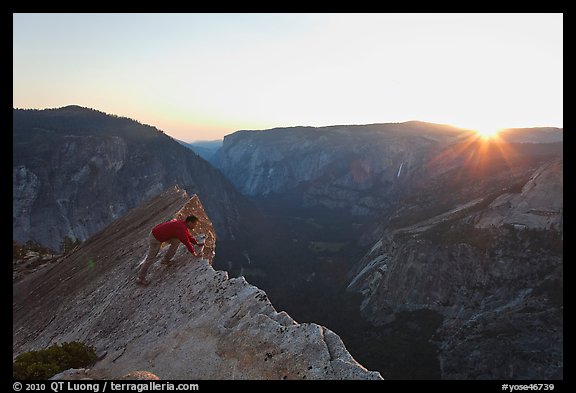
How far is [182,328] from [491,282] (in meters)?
81.2

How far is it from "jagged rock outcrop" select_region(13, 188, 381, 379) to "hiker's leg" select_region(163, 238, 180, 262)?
1.49ft

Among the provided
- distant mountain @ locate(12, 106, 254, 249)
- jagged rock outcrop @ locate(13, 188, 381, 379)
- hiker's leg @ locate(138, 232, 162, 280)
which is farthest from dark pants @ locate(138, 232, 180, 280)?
distant mountain @ locate(12, 106, 254, 249)

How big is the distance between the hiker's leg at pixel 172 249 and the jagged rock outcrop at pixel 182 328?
0.45m

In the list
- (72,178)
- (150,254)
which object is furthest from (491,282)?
(72,178)

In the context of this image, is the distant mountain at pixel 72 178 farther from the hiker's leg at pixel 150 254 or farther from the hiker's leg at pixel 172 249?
the hiker's leg at pixel 172 249

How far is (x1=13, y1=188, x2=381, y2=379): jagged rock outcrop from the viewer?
12391 mm

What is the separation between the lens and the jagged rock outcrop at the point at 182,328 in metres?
12.4

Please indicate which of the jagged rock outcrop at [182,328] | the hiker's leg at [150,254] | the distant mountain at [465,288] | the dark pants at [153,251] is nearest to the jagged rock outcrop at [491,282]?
the distant mountain at [465,288]

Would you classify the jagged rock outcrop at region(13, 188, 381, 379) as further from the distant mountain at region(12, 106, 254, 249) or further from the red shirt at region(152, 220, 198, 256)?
the distant mountain at region(12, 106, 254, 249)

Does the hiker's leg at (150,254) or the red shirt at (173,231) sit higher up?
the red shirt at (173,231)
